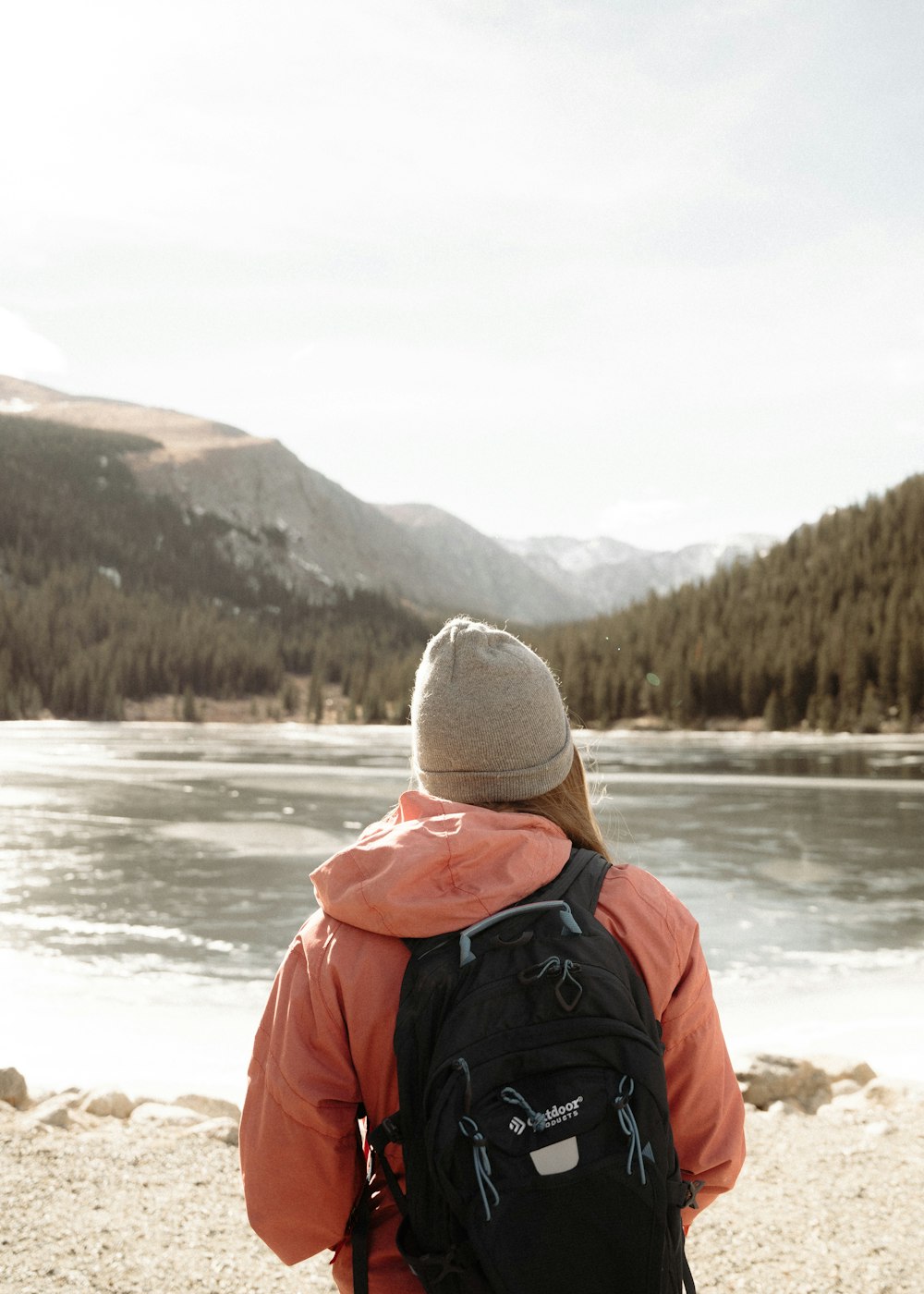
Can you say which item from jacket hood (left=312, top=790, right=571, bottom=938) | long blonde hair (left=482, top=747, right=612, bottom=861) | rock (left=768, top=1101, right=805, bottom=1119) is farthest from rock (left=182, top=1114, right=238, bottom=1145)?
jacket hood (left=312, top=790, right=571, bottom=938)

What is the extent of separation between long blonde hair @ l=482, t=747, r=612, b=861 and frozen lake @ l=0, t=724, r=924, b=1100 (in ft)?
16.2

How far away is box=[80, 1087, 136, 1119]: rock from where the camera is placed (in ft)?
18.9

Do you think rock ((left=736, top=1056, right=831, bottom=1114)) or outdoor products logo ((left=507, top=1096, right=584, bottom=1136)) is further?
rock ((left=736, top=1056, right=831, bottom=1114))

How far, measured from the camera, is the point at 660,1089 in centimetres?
176

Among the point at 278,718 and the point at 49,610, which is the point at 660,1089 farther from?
the point at 49,610

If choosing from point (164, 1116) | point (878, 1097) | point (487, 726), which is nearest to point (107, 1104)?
point (164, 1116)

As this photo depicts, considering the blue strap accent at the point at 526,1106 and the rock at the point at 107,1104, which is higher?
the blue strap accent at the point at 526,1106

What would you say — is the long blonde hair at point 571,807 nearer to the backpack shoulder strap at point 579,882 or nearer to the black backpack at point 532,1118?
the backpack shoulder strap at point 579,882

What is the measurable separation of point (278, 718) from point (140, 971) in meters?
93.6

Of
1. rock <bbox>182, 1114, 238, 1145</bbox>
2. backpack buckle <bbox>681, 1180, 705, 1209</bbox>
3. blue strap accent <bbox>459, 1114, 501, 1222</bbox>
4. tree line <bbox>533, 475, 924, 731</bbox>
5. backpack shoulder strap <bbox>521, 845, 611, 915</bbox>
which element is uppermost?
tree line <bbox>533, 475, 924, 731</bbox>

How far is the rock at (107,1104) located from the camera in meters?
5.75

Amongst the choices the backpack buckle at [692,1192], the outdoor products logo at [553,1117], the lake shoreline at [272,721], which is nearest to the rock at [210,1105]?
the backpack buckle at [692,1192]

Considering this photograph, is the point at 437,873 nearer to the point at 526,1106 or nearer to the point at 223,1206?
the point at 526,1106

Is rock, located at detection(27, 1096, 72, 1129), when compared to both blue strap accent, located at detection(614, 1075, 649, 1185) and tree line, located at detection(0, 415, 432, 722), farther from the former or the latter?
tree line, located at detection(0, 415, 432, 722)
